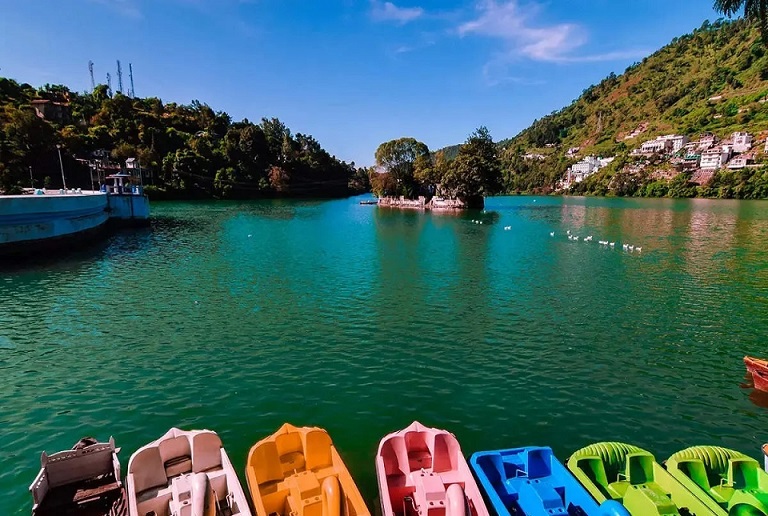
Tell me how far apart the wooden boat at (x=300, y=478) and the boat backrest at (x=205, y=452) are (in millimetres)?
1114

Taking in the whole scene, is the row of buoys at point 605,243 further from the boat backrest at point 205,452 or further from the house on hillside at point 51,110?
the house on hillside at point 51,110

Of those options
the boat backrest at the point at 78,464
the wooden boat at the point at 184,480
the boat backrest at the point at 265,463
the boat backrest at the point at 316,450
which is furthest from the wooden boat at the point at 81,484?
the boat backrest at the point at 316,450

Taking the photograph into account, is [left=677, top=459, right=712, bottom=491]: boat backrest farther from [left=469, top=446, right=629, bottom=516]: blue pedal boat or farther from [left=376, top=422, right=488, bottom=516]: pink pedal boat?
[left=376, top=422, right=488, bottom=516]: pink pedal boat

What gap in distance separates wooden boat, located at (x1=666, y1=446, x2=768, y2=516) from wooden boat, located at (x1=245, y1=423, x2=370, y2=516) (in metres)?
8.36

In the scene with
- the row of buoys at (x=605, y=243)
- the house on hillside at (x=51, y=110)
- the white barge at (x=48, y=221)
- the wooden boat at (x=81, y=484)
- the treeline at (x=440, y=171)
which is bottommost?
the wooden boat at (x=81, y=484)

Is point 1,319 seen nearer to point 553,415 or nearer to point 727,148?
point 553,415

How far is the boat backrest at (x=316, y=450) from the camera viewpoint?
11.2 meters

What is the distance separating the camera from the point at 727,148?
167m

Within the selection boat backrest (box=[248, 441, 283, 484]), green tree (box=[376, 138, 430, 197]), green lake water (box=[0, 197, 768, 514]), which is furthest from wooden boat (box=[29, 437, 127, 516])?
green tree (box=[376, 138, 430, 197])

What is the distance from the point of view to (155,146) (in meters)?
142

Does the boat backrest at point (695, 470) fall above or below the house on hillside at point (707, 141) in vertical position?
below

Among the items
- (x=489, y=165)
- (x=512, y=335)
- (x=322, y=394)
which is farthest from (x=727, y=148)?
(x=322, y=394)

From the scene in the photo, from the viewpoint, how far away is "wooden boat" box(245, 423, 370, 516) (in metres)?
9.56

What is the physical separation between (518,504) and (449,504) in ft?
8.81
